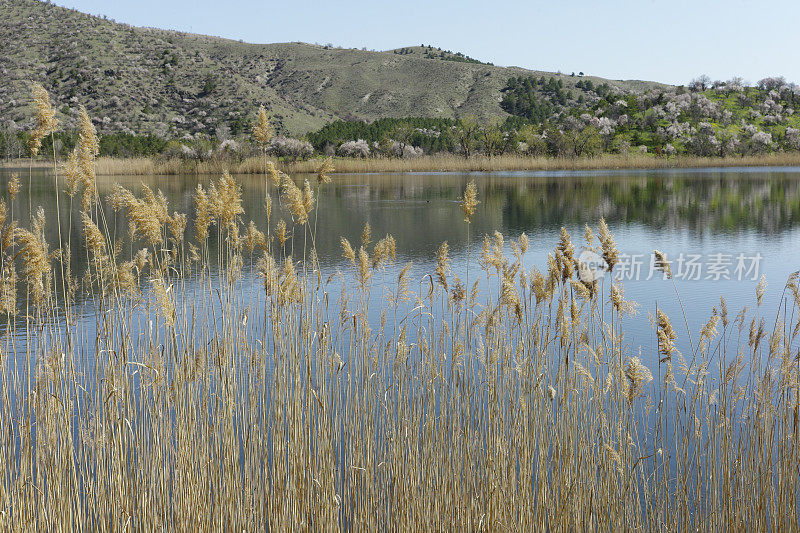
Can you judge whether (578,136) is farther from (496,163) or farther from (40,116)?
(40,116)

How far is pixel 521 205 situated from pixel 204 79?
56.3m

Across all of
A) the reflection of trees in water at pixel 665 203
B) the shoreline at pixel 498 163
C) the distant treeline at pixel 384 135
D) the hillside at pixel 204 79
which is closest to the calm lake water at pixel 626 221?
the reflection of trees in water at pixel 665 203

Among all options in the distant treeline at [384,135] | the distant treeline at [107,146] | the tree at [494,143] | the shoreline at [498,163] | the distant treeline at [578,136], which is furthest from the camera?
the distant treeline at [384,135]

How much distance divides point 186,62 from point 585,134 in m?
48.7

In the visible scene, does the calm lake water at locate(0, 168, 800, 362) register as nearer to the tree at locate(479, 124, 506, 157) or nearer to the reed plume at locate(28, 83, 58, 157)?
the reed plume at locate(28, 83, 58, 157)

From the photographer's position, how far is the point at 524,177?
3528 centimetres

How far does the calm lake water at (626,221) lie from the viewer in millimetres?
11336

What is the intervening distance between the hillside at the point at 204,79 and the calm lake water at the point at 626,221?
99.4 ft

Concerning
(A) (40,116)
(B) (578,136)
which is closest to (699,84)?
(B) (578,136)

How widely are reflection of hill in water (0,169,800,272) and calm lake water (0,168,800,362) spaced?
39 mm

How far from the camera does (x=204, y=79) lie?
70.4 metres

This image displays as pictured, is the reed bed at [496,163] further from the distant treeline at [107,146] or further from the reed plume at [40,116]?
the reed plume at [40,116]

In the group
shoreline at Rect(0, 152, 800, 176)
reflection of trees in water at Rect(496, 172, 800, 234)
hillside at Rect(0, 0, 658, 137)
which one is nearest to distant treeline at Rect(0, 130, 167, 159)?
shoreline at Rect(0, 152, 800, 176)

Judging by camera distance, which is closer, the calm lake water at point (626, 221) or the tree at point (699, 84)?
the calm lake water at point (626, 221)
